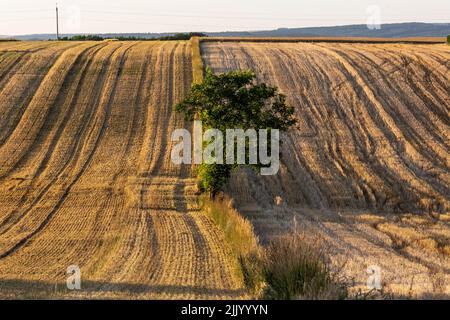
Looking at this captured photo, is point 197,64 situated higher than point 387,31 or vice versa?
point 197,64

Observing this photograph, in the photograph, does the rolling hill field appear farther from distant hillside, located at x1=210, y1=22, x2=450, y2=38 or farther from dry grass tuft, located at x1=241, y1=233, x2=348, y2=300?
distant hillside, located at x1=210, y1=22, x2=450, y2=38

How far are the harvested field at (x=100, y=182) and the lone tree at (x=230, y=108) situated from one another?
1752 millimetres

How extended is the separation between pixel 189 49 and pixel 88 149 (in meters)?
23.7

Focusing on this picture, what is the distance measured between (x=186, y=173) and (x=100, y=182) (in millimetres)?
3959

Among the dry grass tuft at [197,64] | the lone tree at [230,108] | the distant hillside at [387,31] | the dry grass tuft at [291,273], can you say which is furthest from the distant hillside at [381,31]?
the dry grass tuft at [291,273]

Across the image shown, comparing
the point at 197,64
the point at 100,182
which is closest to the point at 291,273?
the point at 100,182

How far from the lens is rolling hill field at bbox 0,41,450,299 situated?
63.3ft

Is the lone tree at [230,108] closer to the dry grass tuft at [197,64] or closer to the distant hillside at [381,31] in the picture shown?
the dry grass tuft at [197,64]

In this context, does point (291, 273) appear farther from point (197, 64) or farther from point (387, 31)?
point (387, 31)

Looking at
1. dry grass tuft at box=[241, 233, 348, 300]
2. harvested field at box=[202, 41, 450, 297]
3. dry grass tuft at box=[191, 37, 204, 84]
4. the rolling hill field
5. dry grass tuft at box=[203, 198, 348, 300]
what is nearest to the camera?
dry grass tuft at box=[241, 233, 348, 300]

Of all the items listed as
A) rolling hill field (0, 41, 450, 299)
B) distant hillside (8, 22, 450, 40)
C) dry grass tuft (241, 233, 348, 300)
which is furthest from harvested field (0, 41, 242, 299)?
distant hillside (8, 22, 450, 40)

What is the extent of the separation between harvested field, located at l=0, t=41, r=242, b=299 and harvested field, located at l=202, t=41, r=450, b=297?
3.22 m

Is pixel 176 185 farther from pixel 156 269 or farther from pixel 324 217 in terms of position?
pixel 156 269

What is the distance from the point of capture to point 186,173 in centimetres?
3312
